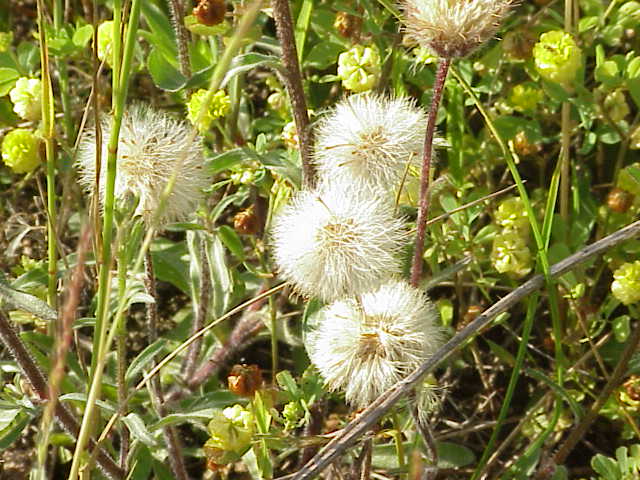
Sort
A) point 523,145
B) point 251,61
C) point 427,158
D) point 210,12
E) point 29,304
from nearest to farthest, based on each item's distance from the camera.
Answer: point 427,158
point 29,304
point 251,61
point 210,12
point 523,145

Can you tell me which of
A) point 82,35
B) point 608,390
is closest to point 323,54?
point 82,35

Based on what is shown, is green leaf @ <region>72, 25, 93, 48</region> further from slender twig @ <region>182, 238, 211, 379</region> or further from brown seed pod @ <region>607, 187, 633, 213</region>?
brown seed pod @ <region>607, 187, 633, 213</region>

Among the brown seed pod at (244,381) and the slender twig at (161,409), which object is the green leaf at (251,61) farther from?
the brown seed pod at (244,381)

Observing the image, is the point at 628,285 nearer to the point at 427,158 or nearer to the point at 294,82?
the point at 427,158

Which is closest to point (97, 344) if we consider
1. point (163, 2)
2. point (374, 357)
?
point (374, 357)

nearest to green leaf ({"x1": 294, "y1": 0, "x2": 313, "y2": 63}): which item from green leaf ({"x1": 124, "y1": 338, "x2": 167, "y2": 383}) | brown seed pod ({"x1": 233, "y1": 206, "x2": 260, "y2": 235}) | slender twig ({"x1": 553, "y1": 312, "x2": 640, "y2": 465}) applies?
brown seed pod ({"x1": 233, "y1": 206, "x2": 260, "y2": 235})
